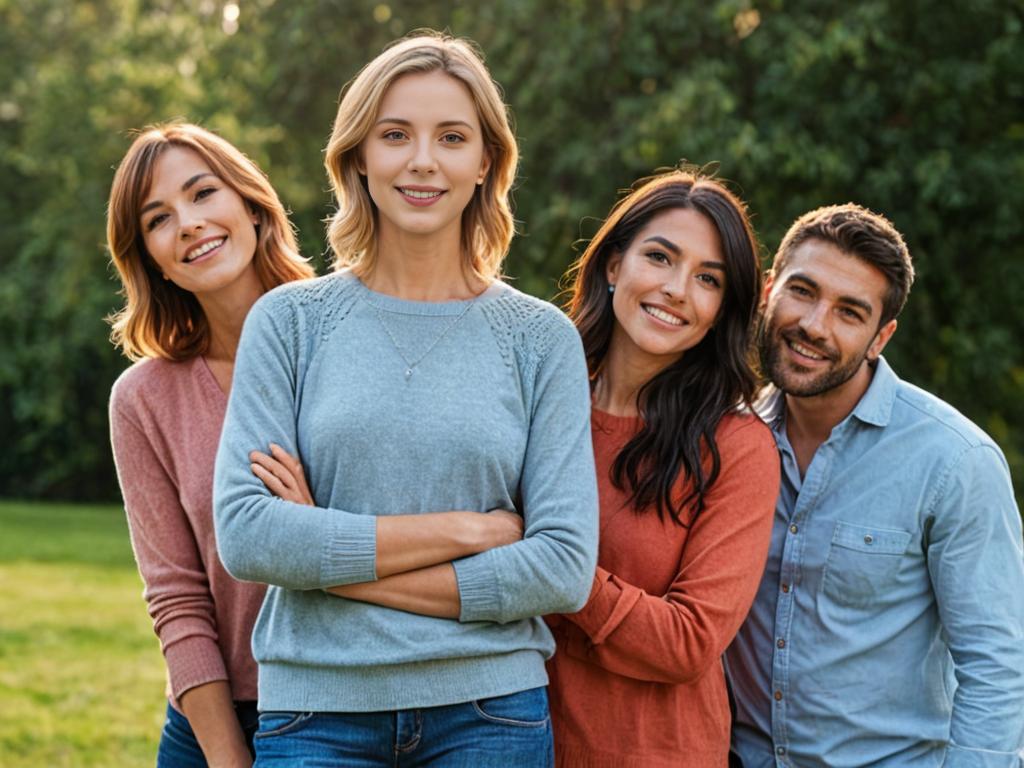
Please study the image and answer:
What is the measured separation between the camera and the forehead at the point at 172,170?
10.7 feet

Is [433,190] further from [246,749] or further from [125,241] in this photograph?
[246,749]

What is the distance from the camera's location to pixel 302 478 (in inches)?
104

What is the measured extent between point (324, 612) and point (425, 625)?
21cm

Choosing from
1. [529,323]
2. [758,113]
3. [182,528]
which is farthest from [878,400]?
[758,113]

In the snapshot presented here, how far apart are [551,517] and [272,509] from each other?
574 mm

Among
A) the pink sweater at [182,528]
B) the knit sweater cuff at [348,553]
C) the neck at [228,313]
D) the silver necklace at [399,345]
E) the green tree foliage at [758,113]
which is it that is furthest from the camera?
the green tree foliage at [758,113]

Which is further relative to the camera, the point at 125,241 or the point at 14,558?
the point at 14,558

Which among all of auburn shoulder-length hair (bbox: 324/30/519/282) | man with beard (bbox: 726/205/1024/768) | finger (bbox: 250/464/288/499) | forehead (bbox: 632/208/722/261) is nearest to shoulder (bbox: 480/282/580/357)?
auburn shoulder-length hair (bbox: 324/30/519/282)

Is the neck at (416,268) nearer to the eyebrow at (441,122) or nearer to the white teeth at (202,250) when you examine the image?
the eyebrow at (441,122)

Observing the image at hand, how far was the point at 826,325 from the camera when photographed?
335cm

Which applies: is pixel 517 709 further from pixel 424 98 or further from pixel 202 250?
pixel 202 250

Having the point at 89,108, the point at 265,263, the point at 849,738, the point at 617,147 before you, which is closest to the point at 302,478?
the point at 265,263

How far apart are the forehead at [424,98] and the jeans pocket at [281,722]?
1.28 metres

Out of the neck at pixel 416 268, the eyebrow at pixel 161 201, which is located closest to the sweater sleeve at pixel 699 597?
the neck at pixel 416 268
